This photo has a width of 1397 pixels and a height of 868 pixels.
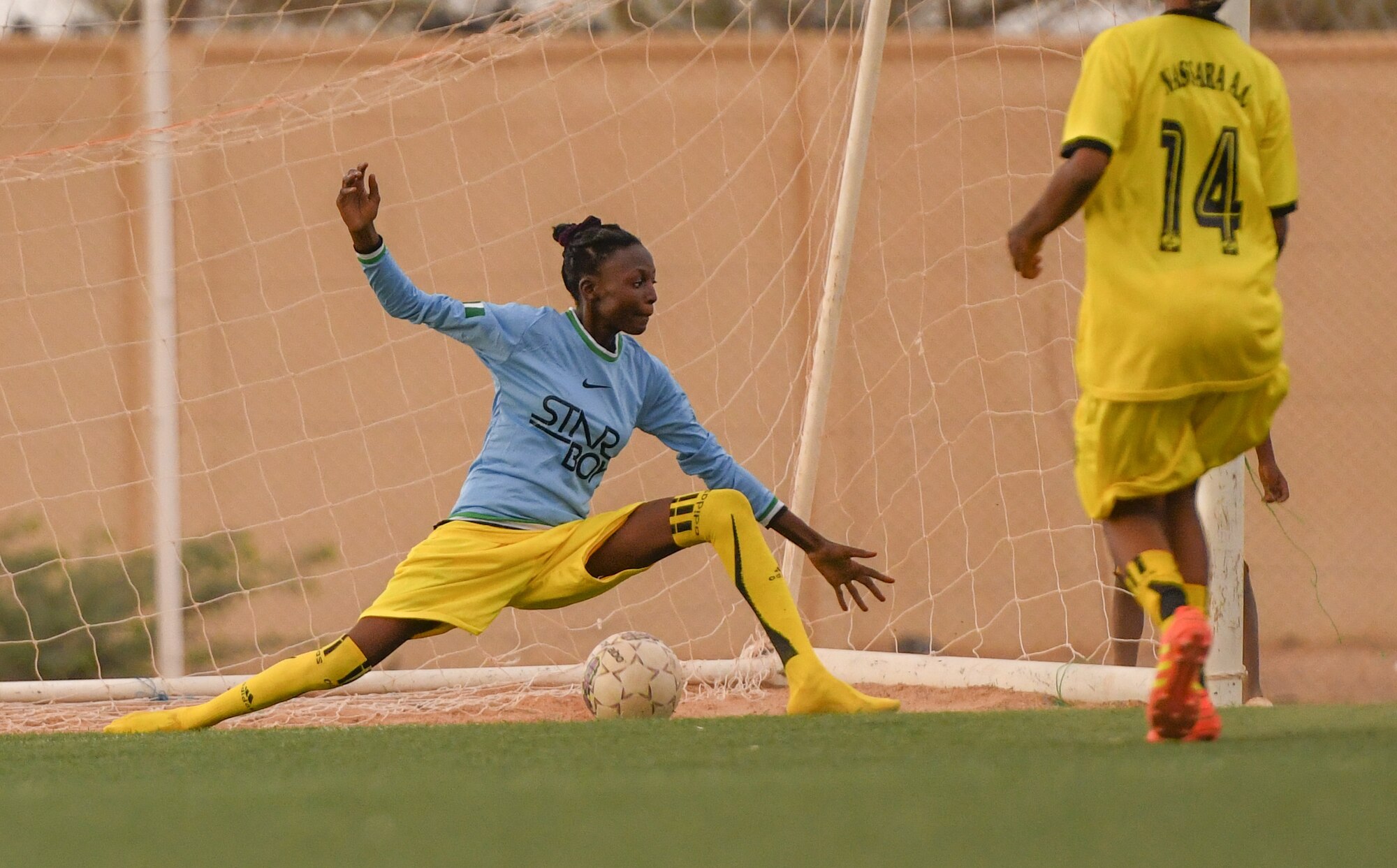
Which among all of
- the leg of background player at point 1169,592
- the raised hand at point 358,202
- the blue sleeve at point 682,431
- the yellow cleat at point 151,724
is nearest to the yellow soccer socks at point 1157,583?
the leg of background player at point 1169,592

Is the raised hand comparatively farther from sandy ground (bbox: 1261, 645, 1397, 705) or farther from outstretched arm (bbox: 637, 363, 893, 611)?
sandy ground (bbox: 1261, 645, 1397, 705)

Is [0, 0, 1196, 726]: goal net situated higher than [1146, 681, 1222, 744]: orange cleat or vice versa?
[0, 0, 1196, 726]: goal net

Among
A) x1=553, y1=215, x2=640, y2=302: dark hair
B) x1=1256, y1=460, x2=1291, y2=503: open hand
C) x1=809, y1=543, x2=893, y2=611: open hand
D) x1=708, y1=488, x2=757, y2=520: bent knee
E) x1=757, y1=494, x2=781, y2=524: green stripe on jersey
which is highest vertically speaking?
x1=553, y1=215, x2=640, y2=302: dark hair

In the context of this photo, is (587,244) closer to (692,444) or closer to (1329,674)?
(692,444)

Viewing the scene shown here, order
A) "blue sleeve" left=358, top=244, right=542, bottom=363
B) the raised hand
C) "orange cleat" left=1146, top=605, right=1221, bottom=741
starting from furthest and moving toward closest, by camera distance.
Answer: "blue sleeve" left=358, top=244, right=542, bottom=363
the raised hand
"orange cleat" left=1146, top=605, right=1221, bottom=741

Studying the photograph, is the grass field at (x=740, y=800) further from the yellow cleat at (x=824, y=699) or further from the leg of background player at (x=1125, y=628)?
the leg of background player at (x=1125, y=628)

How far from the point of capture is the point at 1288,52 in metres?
7.68

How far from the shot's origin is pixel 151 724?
423 cm

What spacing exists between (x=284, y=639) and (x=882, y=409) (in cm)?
277

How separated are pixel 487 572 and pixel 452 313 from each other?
0.65 meters

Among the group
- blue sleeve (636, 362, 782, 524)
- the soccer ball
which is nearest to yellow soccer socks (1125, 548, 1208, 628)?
blue sleeve (636, 362, 782, 524)

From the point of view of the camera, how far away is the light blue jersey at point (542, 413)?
14.1ft

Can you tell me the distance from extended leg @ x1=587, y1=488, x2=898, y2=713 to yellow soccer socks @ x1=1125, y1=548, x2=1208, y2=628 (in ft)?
3.65

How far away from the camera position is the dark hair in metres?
4.41
